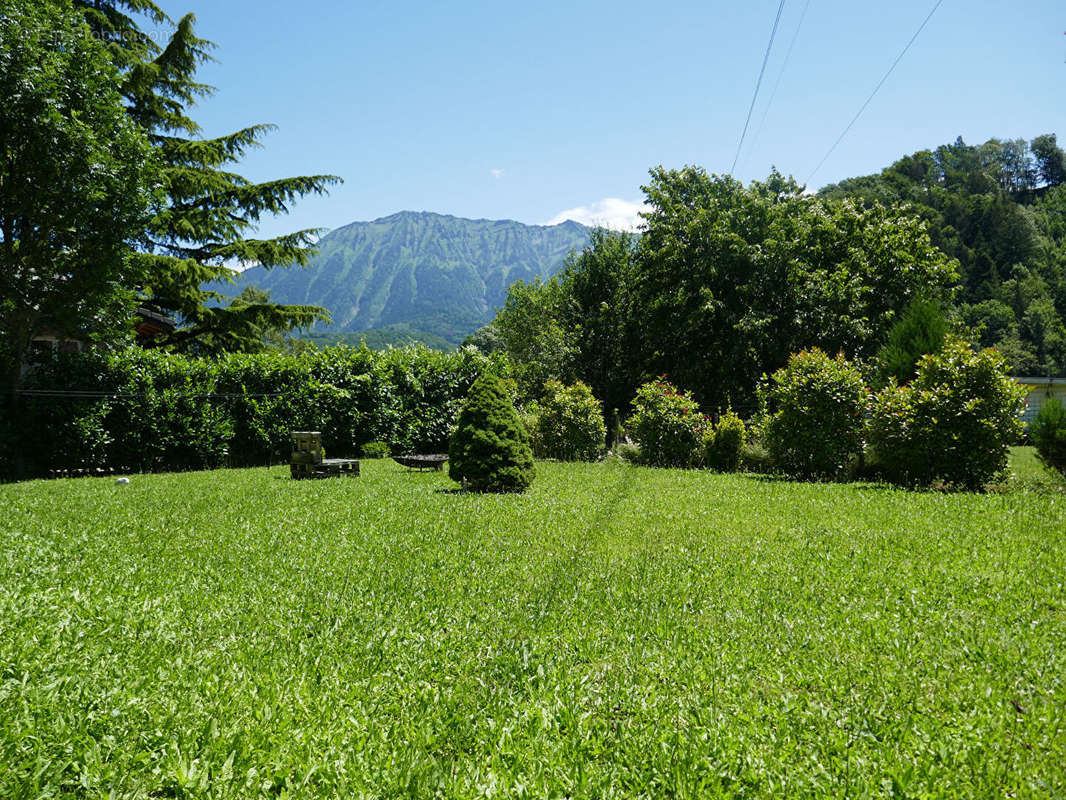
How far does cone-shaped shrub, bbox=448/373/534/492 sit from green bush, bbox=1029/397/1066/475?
10319mm

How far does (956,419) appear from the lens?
36.1ft

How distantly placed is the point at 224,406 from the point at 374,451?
174 inches

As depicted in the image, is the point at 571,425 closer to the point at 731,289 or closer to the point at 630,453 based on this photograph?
the point at 630,453

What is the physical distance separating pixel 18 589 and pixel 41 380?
11693 mm

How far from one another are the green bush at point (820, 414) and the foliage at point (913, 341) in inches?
100

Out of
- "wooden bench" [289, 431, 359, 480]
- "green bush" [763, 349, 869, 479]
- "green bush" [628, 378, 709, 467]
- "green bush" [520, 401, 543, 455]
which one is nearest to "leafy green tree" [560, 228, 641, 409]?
"green bush" [520, 401, 543, 455]

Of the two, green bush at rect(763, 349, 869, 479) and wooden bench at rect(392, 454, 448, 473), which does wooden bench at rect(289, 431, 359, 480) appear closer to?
wooden bench at rect(392, 454, 448, 473)

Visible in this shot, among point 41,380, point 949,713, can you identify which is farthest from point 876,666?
point 41,380

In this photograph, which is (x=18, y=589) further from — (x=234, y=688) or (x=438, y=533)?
(x=438, y=533)

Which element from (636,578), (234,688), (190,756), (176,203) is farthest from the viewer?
(176,203)

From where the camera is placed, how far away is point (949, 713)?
331 cm

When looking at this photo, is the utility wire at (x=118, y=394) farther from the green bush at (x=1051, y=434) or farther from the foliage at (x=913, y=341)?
the green bush at (x=1051, y=434)

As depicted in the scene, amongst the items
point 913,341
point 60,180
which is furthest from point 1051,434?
point 60,180

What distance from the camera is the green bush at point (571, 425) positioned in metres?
17.8
